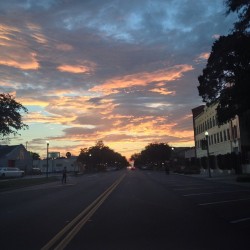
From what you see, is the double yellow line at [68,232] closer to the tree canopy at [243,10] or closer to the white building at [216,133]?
the tree canopy at [243,10]

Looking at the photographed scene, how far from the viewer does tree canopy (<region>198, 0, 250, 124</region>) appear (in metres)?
29.8

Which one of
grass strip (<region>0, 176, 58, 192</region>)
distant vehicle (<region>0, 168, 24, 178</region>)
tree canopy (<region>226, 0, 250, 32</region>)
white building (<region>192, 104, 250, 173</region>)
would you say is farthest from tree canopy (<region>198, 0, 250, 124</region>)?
distant vehicle (<region>0, 168, 24, 178</region>)

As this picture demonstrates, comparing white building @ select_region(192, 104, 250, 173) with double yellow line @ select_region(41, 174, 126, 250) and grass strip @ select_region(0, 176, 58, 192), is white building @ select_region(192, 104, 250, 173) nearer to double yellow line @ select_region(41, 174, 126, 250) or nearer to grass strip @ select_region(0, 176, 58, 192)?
grass strip @ select_region(0, 176, 58, 192)

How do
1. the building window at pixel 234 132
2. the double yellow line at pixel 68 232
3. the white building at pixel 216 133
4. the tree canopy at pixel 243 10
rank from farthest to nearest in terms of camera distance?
the white building at pixel 216 133
the building window at pixel 234 132
the tree canopy at pixel 243 10
the double yellow line at pixel 68 232

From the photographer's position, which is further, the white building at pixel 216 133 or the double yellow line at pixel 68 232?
the white building at pixel 216 133

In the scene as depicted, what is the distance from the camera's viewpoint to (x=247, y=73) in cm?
3381

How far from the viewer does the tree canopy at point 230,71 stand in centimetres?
2980

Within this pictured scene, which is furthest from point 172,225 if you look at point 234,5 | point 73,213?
point 234,5

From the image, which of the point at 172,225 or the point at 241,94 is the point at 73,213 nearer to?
the point at 172,225

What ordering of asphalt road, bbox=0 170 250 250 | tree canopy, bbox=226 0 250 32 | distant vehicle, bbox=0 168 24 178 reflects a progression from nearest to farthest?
asphalt road, bbox=0 170 250 250 < tree canopy, bbox=226 0 250 32 < distant vehicle, bbox=0 168 24 178

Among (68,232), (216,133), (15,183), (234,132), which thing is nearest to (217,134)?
(216,133)

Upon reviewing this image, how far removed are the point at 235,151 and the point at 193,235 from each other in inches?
1964

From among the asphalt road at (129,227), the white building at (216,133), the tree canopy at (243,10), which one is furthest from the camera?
the white building at (216,133)

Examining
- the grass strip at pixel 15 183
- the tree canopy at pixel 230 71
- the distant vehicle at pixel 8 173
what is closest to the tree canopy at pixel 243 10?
the tree canopy at pixel 230 71
